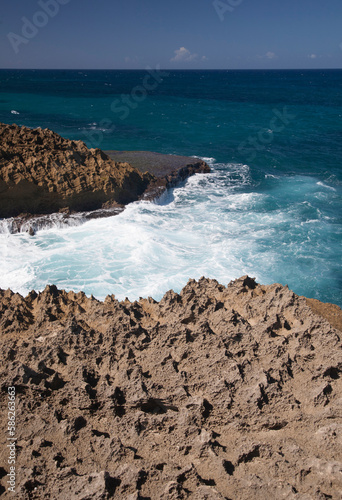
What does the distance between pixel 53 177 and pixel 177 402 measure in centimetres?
1967

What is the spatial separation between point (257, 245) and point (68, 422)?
59.6 feet

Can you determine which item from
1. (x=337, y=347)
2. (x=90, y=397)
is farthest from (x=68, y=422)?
(x=337, y=347)

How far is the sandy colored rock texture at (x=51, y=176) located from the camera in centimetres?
2325

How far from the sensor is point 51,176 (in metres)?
24.0

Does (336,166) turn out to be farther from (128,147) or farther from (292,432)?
(292,432)

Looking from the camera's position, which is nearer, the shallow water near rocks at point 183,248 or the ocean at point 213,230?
the shallow water near rocks at point 183,248

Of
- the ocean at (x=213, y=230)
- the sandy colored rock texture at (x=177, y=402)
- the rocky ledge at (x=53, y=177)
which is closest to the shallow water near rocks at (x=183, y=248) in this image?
the ocean at (x=213, y=230)

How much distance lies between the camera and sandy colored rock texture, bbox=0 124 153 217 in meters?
23.2

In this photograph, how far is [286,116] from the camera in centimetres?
6944

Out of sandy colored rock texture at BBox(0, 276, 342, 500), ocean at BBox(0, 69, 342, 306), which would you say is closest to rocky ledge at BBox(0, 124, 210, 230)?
ocean at BBox(0, 69, 342, 306)

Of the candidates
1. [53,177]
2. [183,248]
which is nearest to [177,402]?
[183,248]

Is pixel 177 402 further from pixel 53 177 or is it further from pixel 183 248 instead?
pixel 53 177

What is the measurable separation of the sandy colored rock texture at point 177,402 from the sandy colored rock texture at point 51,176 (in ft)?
48.8

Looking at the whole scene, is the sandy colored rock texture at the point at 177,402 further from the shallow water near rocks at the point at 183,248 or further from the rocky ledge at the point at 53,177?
the rocky ledge at the point at 53,177
